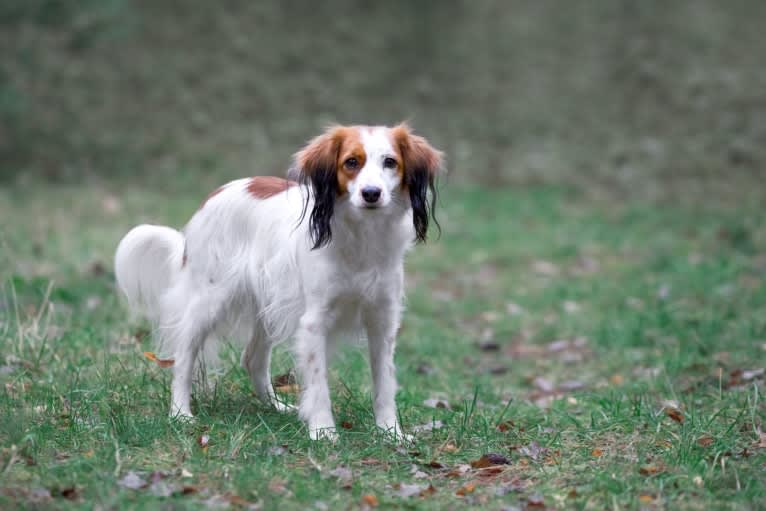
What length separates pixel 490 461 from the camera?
12.9 ft

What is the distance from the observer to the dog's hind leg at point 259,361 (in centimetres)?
485

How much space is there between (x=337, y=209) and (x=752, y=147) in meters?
11.7

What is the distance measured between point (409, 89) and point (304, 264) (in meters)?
11.8

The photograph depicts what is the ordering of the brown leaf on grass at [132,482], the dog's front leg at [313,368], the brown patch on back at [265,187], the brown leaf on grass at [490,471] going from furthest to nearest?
the brown patch on back at [265,187] < the dog's front leg at [313,368] < the brown leaf on grass at [490,471] < the brown leaf on grass at [132,482]

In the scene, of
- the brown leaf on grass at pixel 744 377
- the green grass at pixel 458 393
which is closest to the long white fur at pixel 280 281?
the green grass at pixel 458 393

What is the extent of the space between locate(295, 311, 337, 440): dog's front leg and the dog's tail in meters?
0.96

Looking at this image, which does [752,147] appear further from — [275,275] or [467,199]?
[275,275]

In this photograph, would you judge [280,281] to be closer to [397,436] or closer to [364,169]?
[364,169]

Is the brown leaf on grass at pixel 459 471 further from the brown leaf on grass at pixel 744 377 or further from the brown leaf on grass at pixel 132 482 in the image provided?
the brown leaf on grass at pixel 744 377


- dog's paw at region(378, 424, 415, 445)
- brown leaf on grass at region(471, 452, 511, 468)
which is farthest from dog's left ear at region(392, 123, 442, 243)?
brown leaf on grass at region(471, 452, 511, 468)

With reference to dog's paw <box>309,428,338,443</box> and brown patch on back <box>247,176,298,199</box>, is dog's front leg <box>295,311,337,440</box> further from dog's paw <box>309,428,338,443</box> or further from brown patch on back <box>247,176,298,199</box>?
brown patch on back <box>247,176,298,199</box>

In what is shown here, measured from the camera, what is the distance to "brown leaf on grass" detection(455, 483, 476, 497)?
11.8 ft

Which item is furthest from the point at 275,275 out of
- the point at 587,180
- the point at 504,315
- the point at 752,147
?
the point at 752,147

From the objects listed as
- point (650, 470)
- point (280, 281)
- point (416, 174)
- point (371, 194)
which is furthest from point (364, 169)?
point (650, 470)
